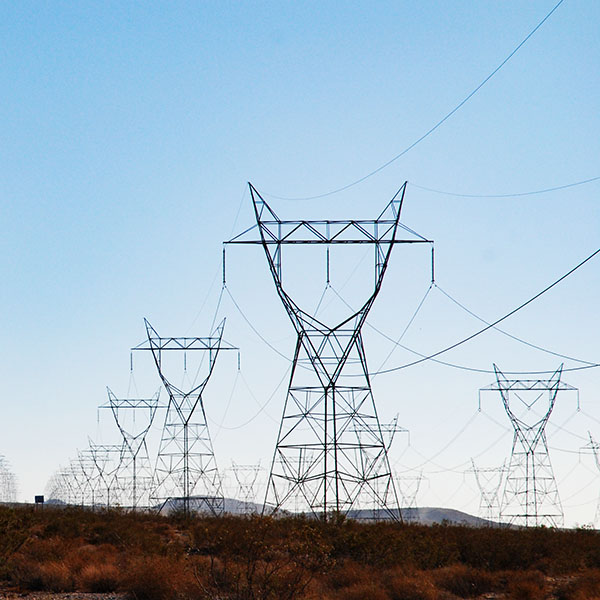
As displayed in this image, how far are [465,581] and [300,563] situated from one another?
6.53 meters

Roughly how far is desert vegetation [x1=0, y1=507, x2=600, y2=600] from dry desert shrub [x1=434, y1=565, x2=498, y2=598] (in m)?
0.05

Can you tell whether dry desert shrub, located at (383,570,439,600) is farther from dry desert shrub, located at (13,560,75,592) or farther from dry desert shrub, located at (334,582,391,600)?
dry desert shrub, located at (13,560,75,592)

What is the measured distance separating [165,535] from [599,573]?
2198 cm

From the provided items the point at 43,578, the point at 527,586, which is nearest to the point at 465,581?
the point at 527,586

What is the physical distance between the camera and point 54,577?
31.6 meters

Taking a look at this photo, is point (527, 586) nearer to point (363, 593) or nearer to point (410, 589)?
point (410, 589)

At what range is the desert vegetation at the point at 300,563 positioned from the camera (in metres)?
27.0

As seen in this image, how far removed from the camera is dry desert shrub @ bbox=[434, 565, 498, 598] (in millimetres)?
31547

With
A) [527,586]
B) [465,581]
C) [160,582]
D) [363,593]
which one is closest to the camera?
[363,593]

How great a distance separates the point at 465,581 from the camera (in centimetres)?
3222

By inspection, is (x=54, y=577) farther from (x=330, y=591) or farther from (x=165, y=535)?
(x=165, y=535)

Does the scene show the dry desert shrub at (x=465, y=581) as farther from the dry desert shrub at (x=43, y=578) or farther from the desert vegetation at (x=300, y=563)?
the dry desert shrub at (x=43, y=578)

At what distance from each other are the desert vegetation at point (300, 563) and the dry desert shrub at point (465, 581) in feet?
0.15

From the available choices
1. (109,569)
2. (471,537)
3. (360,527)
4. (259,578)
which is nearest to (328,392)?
(360,527)
